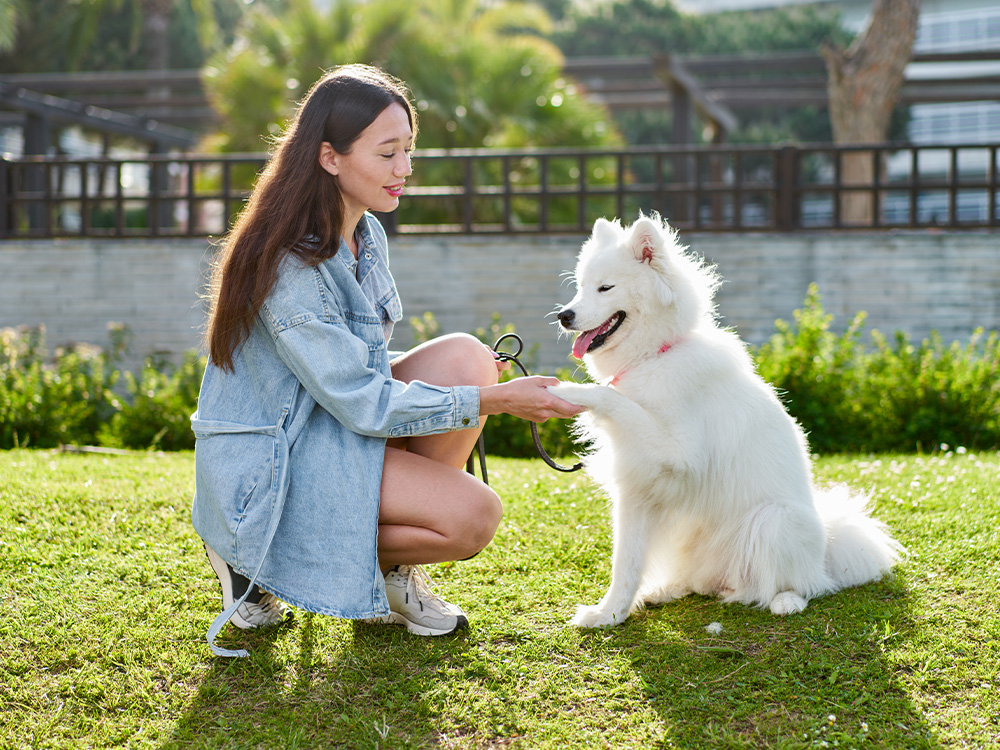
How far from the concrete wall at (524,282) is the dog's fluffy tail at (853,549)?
17.5ft

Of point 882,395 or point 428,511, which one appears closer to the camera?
point 428,511

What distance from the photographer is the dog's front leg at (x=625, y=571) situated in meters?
2.88

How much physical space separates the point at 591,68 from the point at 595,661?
11.8 metres

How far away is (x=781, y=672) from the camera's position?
8.18 ft

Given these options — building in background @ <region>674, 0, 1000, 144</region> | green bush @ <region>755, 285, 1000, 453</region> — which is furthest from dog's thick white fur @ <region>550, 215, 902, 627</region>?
building in background @ <region>674, 0, 1000, 144</region>

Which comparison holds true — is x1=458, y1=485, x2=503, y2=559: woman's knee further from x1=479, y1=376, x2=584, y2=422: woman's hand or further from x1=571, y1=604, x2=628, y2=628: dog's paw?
x1=571, y1=604, x2=628, y2=628: dog's paw

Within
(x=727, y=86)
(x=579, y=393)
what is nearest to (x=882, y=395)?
(x=579, y=393)

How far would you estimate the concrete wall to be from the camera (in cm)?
887

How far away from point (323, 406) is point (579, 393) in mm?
776

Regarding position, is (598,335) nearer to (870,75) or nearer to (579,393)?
(579,393)

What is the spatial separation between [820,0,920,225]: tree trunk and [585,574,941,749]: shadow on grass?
883 centimetres

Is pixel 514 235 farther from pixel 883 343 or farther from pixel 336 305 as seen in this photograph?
pixel 336 305

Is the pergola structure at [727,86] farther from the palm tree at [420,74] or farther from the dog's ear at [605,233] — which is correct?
the dog's ear at [605,233]

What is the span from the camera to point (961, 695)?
237cm
